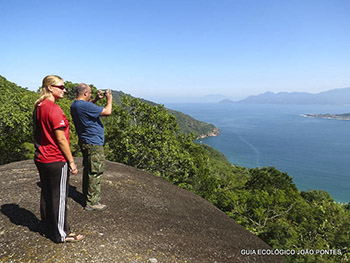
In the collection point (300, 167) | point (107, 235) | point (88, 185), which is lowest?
point (300, 167)

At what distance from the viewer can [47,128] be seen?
3734 mm

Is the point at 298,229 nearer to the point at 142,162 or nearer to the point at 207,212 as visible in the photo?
the point at 207,212

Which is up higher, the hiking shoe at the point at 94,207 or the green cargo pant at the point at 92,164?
the green cargo pant at the point at 92,164

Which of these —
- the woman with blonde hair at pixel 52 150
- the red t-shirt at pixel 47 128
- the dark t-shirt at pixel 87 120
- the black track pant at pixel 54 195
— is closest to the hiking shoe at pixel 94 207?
the black track pant at pixel 54 195

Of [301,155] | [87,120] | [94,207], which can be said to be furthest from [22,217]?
[301,155]

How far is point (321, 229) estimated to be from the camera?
57.4 feet

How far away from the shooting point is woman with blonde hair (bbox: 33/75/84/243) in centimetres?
371

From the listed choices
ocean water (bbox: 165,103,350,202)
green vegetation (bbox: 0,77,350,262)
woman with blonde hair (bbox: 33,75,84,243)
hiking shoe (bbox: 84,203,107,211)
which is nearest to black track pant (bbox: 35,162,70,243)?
woman with blonde hair (bbox: 33,75,84,243)

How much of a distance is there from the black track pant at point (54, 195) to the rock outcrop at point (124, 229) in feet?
1.17

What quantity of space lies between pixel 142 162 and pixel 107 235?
14883mm

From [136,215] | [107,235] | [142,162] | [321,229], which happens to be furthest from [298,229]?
[107,235]

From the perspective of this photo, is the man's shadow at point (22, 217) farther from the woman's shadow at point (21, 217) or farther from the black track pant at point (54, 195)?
the black track pant at point (54, 195)

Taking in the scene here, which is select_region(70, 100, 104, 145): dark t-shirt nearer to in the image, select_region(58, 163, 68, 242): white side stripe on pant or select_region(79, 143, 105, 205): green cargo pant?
select_region(79, 143, 105, 205): green cargo pant

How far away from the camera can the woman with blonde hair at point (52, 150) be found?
371 centimetres
